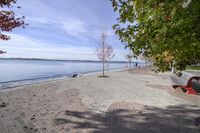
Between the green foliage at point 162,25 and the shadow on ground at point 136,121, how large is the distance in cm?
259

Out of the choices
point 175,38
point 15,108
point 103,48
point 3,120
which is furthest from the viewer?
point 103,48

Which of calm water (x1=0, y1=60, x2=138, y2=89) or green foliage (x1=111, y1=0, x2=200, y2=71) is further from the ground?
green foliage (x1=111, y1=0, x2=200, y2=71)

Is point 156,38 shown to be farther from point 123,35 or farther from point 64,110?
point 64,110

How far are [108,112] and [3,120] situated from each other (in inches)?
156

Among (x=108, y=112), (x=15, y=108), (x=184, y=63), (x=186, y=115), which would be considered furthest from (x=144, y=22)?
(x=15, y=108)

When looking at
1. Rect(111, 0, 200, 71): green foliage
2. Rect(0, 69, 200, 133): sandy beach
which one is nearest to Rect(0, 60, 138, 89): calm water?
Rect(0, 69, 200, 133): sandy beach

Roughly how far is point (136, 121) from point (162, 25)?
4.01m

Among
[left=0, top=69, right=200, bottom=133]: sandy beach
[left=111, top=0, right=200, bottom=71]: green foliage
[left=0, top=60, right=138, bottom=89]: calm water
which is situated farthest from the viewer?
[left=0, top=60, right=138, bottom=89]: calm water

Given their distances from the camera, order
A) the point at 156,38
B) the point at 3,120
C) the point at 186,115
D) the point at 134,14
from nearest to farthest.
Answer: the point at 156,38 < the point at 134,14 < the point at 3,120 < the point at 186,115

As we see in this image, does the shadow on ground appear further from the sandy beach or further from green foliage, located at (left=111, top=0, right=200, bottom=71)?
green foliage, located at (left=111, top=0, right=200, bottom=71)

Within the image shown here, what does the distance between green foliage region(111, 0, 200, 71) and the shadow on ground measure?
2587 millimetres

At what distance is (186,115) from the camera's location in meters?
7.09

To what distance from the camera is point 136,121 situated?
6297mm

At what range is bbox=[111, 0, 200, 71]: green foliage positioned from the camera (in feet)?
10.5
